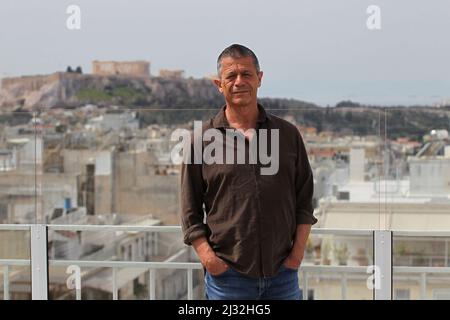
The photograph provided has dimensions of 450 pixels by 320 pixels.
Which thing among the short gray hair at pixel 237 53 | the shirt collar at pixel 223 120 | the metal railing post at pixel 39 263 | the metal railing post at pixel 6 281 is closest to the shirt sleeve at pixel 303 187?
the shirt collar at pixel 223 120

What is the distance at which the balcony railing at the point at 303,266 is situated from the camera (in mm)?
2660

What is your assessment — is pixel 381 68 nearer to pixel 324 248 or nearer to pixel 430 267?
pixel 324 248

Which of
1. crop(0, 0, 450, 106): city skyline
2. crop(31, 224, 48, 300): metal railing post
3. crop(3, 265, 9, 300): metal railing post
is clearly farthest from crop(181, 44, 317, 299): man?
crop(0, 0, 450, 106): city skyline

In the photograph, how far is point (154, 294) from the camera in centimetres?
296

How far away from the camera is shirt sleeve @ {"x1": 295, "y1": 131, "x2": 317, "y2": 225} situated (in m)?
1.73

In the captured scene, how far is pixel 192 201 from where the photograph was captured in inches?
67.4

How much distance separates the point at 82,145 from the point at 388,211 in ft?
10.7

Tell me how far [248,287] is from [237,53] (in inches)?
25.3

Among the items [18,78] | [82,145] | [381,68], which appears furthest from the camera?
[381,68]

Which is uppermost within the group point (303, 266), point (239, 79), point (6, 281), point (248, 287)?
point (239, 79)

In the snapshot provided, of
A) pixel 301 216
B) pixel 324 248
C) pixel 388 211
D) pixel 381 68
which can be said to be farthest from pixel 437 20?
pixel 301 216

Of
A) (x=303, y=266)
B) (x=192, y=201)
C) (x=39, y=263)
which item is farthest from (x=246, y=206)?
(x=39, y=263)

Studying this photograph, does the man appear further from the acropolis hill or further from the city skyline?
the city skyline

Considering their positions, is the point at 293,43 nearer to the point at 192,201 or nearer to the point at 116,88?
the point at 116,88
